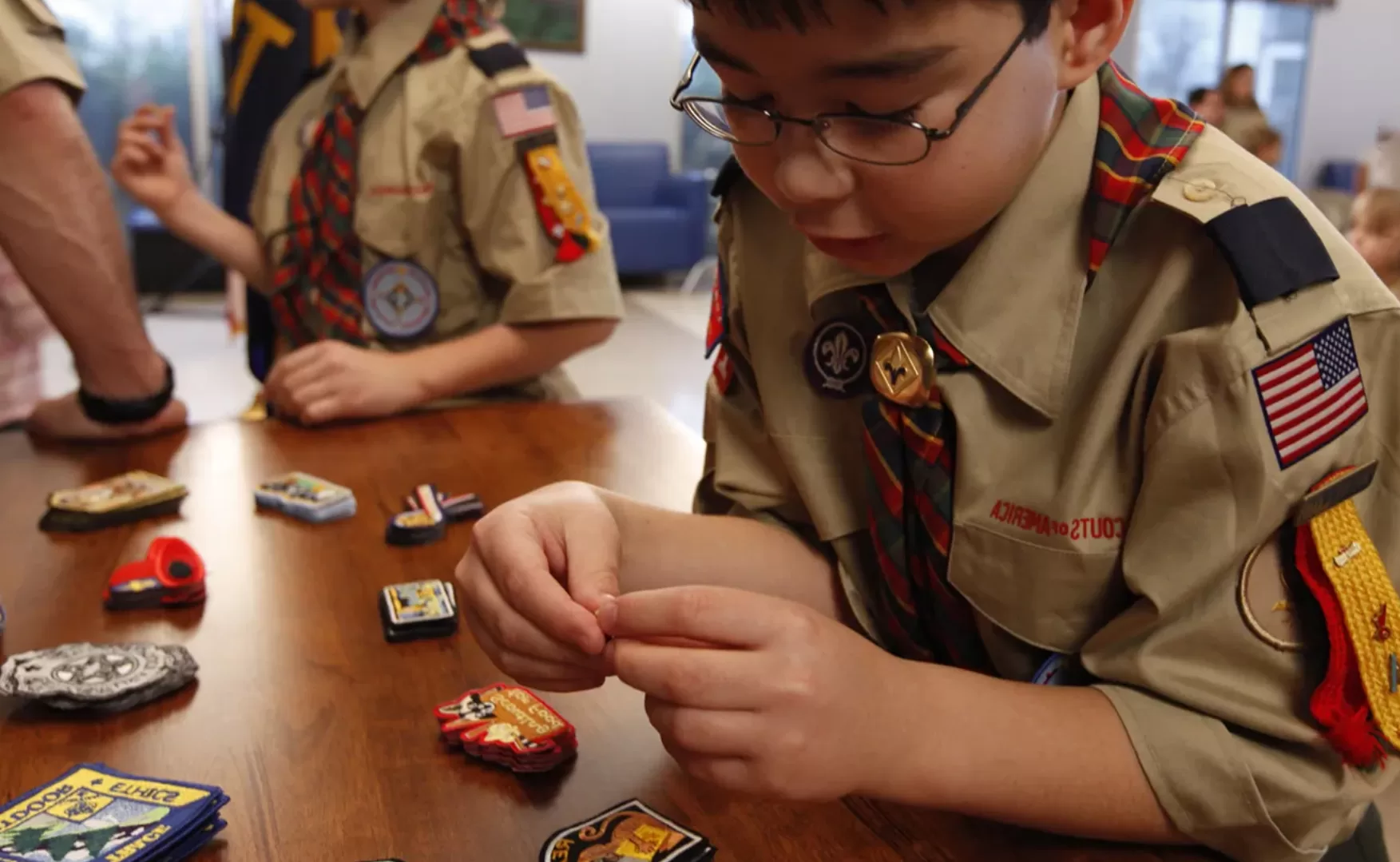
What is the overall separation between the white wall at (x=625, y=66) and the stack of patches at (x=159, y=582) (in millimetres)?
6819

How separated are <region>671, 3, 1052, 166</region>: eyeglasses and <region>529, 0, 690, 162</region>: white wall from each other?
704cm

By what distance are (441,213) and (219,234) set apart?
0.36 m

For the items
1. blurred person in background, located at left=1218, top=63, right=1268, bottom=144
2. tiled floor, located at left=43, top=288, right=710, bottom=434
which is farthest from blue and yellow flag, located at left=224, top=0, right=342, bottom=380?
blurred person in background, located at left=1218, top=63, right=1268, bottom=144

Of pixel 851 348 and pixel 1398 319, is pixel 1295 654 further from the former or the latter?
pixel 851 348

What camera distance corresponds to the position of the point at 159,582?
0.88 meters

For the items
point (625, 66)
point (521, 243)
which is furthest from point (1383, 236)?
point (625, 66)

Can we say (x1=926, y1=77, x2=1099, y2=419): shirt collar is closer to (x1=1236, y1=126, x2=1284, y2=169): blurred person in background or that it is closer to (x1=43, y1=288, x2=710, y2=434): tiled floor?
(x1=43, y1=288, x2=710, y2=434): tiled floor

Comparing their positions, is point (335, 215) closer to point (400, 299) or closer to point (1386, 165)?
point (400, 299)

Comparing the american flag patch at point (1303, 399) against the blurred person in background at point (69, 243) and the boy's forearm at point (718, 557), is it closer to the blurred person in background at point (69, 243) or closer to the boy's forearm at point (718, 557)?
the boy's forearm at point (718, 557)

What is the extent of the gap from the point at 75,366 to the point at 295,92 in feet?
2.35

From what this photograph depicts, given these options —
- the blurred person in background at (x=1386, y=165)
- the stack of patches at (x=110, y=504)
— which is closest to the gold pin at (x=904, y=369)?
the stack of patches at (x=110, y=504)

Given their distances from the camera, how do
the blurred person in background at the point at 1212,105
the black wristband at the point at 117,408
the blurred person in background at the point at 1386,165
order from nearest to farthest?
the black wristband at the point at 117,408, the blurred person in background at the point at 1386,165, the blurred person in background at the point at 1212,105

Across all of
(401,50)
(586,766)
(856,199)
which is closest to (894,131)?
(856,199)

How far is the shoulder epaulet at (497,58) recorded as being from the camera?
4.86 feet
